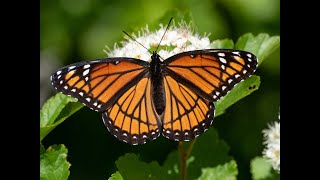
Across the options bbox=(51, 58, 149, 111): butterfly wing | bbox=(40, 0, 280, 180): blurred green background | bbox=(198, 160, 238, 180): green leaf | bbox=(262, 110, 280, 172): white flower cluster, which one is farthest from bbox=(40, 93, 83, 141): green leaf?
bbox=(40, 0, 280, 180): blurred green background

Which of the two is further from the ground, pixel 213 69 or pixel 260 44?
pixel 260 44

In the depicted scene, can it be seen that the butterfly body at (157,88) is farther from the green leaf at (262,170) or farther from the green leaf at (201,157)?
the green leaf at (262,170)

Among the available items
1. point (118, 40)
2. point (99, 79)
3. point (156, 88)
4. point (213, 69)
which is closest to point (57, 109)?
point (99, 79)

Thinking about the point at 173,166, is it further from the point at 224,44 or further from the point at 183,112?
the point at 224,44

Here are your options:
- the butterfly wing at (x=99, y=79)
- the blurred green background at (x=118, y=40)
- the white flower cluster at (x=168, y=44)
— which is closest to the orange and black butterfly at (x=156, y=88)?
the butterfly wing at (x=99, y=79)

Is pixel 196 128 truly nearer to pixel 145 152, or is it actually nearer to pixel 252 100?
pixel 145 152

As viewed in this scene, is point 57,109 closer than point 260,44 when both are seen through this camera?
Yes
